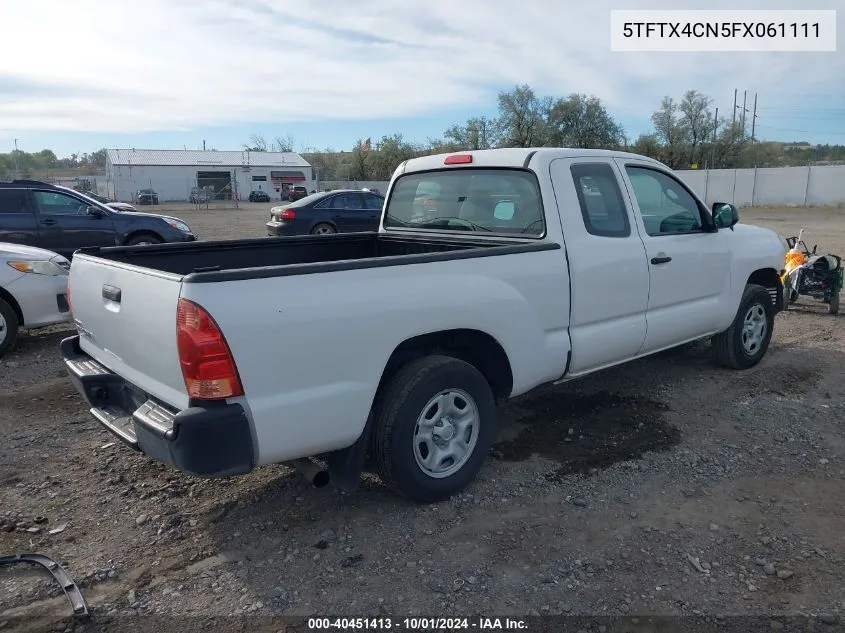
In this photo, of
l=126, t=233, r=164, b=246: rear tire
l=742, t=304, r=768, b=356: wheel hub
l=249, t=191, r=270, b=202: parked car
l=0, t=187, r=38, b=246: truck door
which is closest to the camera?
l=742, t=304, r=768, b=356: wheel hub

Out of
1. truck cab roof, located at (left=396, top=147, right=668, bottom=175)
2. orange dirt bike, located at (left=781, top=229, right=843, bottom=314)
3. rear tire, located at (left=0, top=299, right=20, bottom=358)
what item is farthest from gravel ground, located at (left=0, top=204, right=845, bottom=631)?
orange dirt bike, located at (left=781, top=229, right=843, bottom=314)

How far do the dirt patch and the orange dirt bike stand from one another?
4389mm

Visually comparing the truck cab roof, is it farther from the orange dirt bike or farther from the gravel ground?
the orange dirt bike

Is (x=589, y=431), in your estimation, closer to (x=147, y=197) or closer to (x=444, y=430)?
(x=444, y=430)

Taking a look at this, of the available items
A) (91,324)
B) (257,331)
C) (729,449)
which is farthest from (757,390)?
(91,324)

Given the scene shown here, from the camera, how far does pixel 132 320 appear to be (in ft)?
10.3

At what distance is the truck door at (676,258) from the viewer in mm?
4770

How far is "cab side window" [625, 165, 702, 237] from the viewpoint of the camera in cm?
484

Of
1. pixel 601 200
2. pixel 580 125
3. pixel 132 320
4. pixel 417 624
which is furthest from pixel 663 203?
pixel 580 125

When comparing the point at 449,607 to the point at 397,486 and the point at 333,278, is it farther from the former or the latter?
the point at 333,278

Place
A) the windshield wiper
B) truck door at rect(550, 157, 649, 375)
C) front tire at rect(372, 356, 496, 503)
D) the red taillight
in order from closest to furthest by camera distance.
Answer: the red taillight
front tire at rect(372, 356, 496, 503)
truck door at rect(550, 157, 649, 375)
the windshield wiper

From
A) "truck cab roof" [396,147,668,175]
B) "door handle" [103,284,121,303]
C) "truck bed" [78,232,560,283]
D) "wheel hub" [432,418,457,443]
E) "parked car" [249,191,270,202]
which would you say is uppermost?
"parked car" [249,191,270,202]

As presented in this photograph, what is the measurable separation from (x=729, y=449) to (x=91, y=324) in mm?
3993

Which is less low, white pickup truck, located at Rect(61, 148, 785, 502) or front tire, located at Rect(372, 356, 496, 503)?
white pickup truck, located at Rect(61, 148, 785, 502)
